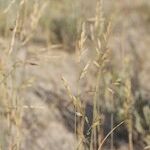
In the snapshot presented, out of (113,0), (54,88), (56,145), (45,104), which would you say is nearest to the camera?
(56,145)

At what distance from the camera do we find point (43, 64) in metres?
3.54

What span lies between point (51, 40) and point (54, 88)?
2.72 ft

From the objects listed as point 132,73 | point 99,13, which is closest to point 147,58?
point 132,73

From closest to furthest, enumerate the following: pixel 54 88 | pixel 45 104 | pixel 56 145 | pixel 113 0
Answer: pixel 56 145
pixel 45 104
pixel 54 88
pixel 113 0

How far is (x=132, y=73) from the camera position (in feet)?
12.0

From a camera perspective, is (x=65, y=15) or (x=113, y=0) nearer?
(x=65, y=15)

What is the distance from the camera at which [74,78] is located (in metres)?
3.54

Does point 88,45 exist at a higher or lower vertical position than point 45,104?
higher

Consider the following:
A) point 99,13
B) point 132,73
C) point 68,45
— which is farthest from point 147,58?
point 99,13

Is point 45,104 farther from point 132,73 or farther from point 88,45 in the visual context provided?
point 88,45

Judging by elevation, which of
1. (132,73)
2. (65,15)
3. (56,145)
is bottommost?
(56,145)

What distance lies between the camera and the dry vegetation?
1.93 meters

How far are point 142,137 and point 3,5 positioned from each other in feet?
4.52

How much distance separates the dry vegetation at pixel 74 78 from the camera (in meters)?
1.93
